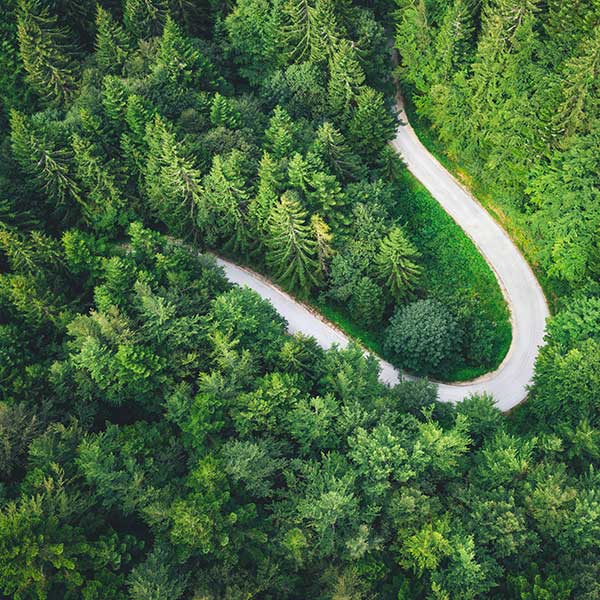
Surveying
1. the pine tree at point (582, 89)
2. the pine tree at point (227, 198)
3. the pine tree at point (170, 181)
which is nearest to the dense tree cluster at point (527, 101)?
the pine tree at point (582, 89)

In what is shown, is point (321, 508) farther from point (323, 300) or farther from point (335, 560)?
point (323, 300)

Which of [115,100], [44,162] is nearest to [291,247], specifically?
[115,100]

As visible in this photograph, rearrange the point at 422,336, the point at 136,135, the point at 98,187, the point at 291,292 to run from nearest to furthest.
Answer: the point at 98,187 < the point at 422,336 < the point at 136,135 < the point at 291,292

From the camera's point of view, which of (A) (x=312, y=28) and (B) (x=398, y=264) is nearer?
(B) (x=398, y=264)

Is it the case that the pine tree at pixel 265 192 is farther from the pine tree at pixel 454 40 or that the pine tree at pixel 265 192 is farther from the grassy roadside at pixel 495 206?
the grassy roadside at pixel 495 206

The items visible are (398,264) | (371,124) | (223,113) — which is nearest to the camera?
(398,264)

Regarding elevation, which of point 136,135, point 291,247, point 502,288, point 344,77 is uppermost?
point 344,77

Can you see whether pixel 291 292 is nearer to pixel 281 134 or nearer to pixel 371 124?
pixel 281 134
